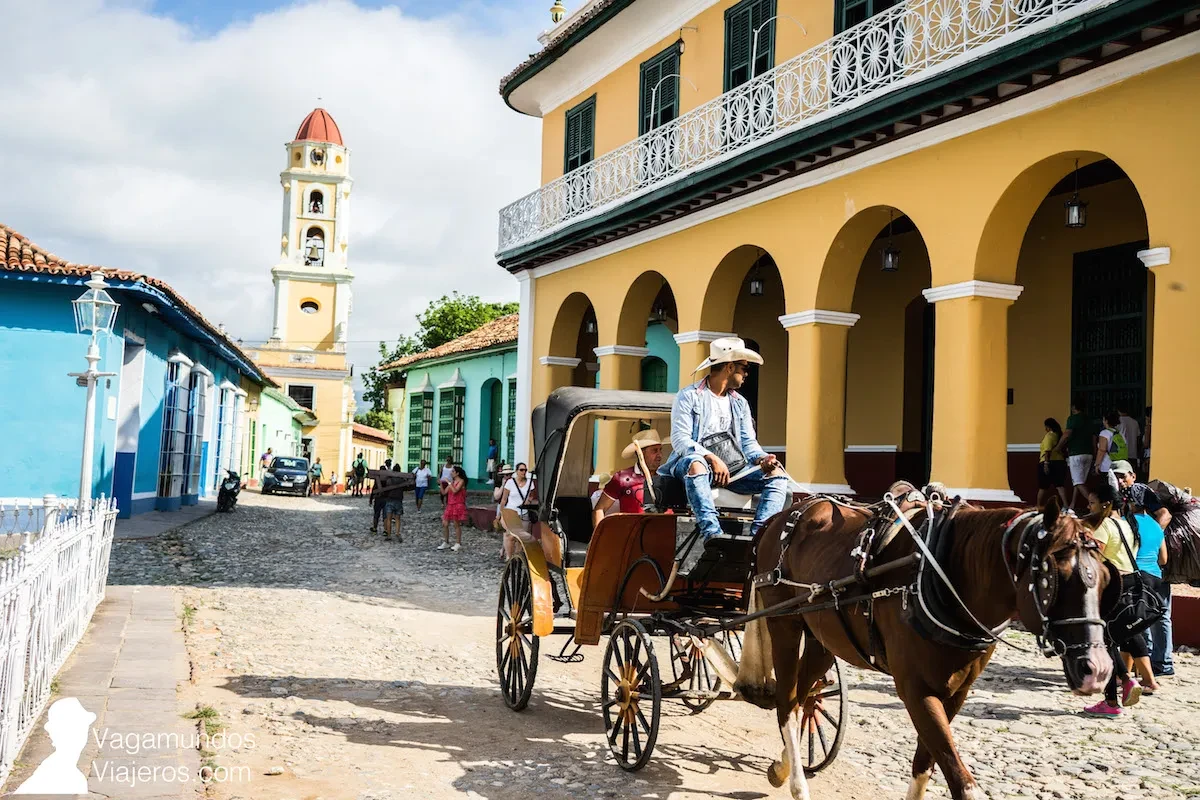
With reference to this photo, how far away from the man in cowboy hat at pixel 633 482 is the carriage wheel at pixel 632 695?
1.66 m

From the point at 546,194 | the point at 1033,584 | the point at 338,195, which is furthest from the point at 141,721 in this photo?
the point at 338,195

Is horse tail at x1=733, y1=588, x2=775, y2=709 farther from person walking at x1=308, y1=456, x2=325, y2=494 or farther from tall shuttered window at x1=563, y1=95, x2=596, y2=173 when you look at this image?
person walking at x1=308, y1=456, x2=325, y2=494

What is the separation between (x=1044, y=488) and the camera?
12781 mm

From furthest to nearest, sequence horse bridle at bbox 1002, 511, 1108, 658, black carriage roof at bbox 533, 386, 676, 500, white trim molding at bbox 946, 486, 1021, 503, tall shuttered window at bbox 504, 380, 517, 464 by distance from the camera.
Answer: tall shuttered window at bbox 504, 380, 517, 464, white trim molding at bbox 946, 486, 1021, 503, black carriage roof at bbox 533, 386, 676, 500, horse bridle at bbox 1002, 511, 1108, 658

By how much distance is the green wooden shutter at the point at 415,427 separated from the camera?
33.5m

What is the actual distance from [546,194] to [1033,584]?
1562 centimetres

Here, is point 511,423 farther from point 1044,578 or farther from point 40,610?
point 1044,578

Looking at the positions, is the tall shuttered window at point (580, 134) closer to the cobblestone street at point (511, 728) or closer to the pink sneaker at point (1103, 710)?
the cobblestone street at point (511, 728)

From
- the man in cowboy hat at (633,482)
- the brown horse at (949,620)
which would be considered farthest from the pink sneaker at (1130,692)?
the man in cowboy hat at (633,482)

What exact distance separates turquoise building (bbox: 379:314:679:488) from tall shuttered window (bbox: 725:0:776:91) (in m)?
12.0

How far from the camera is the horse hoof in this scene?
15.9 ft

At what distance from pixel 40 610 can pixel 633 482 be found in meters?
3.73

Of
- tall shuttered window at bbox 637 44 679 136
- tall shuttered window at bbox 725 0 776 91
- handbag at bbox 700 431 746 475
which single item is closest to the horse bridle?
handbag at bbox 700 431 746 475

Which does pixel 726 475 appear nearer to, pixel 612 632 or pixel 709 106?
pixel 612 632
